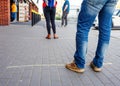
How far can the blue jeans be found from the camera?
491 cm

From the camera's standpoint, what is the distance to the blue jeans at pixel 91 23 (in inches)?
193

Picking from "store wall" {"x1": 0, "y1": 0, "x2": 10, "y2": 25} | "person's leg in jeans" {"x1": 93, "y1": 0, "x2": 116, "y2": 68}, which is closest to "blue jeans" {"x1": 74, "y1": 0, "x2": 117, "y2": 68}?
"person's leg in jeans" {"x1": 93, "y1": 0, "x2": 116, "y2": 68}

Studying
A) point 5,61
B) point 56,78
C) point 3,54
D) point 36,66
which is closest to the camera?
point 56,78

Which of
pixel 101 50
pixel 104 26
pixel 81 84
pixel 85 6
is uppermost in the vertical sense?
pixel 85 6

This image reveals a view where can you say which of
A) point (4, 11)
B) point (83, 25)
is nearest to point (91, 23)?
point (83, 25)

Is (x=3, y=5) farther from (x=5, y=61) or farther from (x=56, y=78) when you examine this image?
(x=56, y=78)

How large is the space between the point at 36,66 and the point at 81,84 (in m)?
1.33

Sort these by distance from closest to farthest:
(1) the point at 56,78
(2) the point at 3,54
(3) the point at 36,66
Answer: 1. (1) the point at 56,78
2. (3) the point at 36,66
3. (2) the point at 3,54

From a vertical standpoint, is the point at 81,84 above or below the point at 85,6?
below

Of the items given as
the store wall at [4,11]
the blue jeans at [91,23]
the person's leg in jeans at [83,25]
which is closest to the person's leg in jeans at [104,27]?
the blue jeans at [91,23]

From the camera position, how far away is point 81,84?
4.43 metres

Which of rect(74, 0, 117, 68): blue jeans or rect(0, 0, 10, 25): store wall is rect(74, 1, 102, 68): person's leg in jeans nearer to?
rect(74, 0, 117, 68): blue jeans

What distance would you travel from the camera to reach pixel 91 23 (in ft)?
16.5

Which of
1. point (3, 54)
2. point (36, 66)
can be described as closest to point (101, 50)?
point (36, 66)
